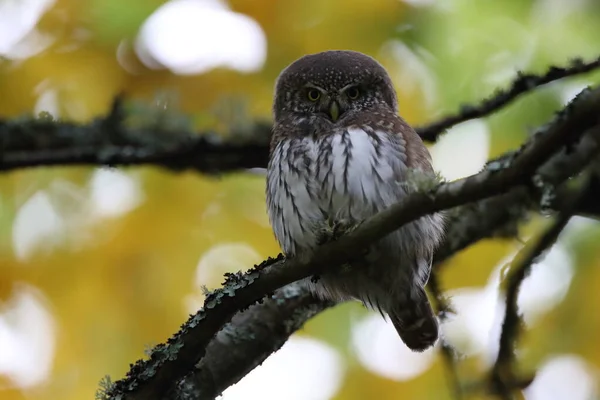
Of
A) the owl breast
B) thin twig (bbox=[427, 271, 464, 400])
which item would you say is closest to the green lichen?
the owl breast

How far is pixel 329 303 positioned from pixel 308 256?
1486 millimetres

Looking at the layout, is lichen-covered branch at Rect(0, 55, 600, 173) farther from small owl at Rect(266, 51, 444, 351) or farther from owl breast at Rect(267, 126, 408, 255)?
owl breast at Rect(267, 126, 408, 255)

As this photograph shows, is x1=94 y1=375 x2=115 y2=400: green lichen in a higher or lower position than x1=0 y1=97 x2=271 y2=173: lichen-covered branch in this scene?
lower

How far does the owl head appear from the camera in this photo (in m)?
4.00

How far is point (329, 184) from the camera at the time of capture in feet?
11.3

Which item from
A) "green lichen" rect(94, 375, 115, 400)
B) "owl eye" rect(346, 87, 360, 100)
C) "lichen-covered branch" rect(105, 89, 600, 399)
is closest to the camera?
"lichen-covered branch" rect(105, 89, 600, 399)

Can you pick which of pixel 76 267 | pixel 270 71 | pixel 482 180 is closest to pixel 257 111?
pixel 270 71

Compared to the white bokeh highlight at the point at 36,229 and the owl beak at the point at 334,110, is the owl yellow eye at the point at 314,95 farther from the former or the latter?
the white bokeh highlight at the point at 36,229

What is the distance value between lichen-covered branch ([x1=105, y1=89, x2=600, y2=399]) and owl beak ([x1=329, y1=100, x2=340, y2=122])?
119 centimetres

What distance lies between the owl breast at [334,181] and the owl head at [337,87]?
339 mm

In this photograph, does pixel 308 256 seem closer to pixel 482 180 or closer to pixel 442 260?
pixel 482 180

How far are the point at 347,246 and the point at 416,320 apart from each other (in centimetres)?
139

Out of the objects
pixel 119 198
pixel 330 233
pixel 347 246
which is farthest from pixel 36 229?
pixel 347 246

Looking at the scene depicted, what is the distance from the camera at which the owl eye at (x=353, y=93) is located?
4055 mm
